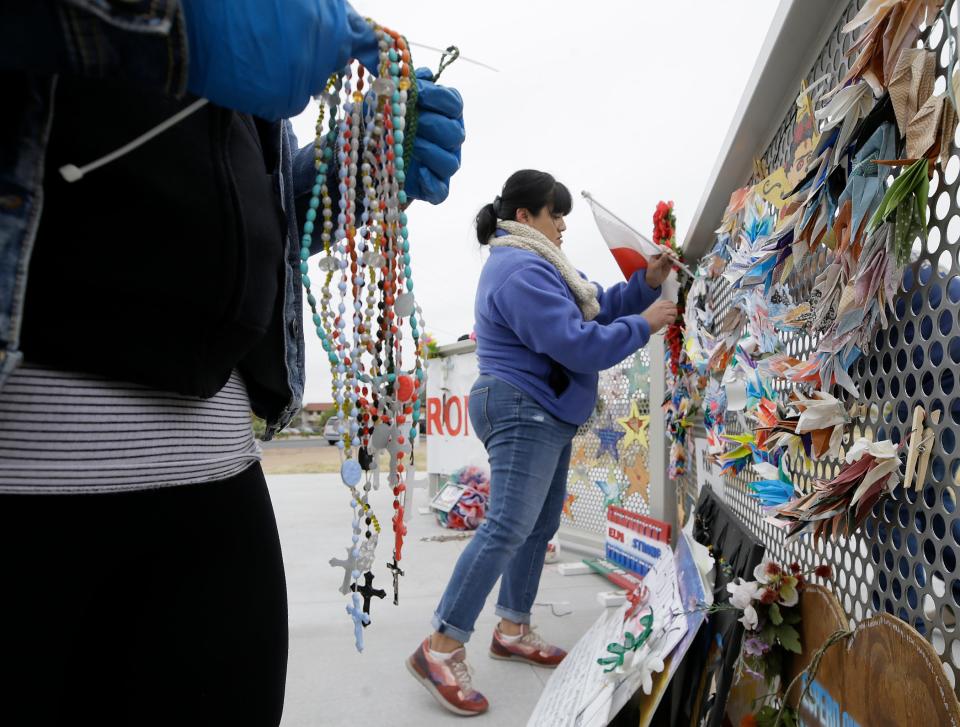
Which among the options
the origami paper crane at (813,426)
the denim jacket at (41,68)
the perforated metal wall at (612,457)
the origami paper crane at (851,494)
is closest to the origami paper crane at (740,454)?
the origami paper crane at (813,426)

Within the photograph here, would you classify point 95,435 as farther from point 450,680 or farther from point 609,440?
point 609,440

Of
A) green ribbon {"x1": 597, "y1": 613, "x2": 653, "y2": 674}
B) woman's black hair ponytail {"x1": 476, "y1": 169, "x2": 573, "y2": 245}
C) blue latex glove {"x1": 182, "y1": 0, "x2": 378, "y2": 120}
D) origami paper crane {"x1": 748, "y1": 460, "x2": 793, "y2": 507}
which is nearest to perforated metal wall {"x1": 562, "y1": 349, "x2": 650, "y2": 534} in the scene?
woman's black hair ponytail {"x1": 476, "y1": 169, "x2": 573, "y2": 245}

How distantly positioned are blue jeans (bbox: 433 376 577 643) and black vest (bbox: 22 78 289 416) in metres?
1.10

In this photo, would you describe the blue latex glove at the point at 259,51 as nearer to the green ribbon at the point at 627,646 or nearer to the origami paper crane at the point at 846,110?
the origami paper crane at the point at 846,110

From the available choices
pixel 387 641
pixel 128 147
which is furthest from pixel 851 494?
pixel 387 641

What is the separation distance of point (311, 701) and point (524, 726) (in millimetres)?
530

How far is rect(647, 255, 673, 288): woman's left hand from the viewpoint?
1.96 metres

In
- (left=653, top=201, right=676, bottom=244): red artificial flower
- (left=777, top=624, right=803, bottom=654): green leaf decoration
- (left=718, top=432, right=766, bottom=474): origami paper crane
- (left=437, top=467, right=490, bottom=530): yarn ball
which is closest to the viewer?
(left=777, top=624, right=803, bottom=654): green leaf decoration

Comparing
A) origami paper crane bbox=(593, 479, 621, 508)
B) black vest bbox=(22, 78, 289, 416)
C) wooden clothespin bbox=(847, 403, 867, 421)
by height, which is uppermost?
black vest bbox=(22, 78, 289, 416)

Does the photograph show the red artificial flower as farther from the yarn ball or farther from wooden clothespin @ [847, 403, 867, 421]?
the yarn ball

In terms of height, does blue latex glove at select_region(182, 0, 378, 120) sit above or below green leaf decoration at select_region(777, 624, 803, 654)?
above

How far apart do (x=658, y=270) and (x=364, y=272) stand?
4.61ft

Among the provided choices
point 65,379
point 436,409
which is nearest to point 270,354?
point 65,379

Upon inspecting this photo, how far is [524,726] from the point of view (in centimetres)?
146
